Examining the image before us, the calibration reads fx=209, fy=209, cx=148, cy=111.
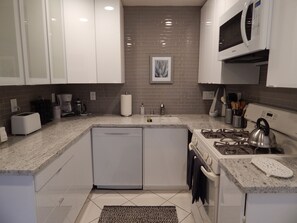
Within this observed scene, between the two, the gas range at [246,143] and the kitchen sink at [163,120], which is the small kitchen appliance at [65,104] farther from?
the gas range at [246,143]

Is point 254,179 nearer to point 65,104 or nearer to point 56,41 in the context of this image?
point 56,41

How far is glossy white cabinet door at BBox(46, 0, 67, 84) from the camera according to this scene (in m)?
1.98

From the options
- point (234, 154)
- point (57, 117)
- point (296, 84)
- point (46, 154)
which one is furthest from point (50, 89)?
point (296, 84)

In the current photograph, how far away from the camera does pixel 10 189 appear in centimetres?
114

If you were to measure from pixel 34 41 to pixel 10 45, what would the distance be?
1.03 ft

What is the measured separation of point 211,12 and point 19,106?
2223mm

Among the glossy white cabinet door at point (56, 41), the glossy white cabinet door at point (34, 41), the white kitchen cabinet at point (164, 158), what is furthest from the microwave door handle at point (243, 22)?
the glossy white cabinet door at point (56, 41)

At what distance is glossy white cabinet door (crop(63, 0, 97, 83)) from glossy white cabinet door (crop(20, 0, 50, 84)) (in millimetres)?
458

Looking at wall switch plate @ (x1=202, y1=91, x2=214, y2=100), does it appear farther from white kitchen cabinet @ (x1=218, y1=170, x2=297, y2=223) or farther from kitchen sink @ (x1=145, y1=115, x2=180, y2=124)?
white kitchen cabinet @ (x1=218, y1=170, x2=297, y2=223)

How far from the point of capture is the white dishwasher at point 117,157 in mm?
2391

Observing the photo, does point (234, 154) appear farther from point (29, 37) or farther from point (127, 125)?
point (29, 37)

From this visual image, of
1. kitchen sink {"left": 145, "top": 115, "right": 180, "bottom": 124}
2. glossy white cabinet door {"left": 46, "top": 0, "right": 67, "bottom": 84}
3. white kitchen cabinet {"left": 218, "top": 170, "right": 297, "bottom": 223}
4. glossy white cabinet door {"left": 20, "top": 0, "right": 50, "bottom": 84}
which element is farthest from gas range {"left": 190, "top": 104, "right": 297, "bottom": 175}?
glossy white cabinet door {"left": 46, "top": 0, "right": 67, "bottom": 84}

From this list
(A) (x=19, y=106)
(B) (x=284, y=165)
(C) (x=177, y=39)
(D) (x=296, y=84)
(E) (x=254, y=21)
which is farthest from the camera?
(C) (x=177, y=39)

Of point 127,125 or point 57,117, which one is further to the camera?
point 57,117
